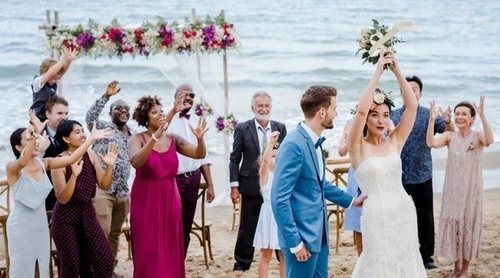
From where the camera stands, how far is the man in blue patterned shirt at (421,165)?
326 inches

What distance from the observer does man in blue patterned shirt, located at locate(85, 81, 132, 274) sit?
7859mm

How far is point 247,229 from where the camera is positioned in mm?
8500

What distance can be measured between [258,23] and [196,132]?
100 feet

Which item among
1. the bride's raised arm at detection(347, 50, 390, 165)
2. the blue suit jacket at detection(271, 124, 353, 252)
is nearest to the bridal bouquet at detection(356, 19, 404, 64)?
the bride's raised arm at detection(347, 50, 390, 165)

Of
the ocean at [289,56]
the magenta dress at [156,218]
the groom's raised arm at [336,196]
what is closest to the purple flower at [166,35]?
the magenta dress at [156,218]

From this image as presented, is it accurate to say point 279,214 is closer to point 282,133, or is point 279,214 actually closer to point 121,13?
point 282,133

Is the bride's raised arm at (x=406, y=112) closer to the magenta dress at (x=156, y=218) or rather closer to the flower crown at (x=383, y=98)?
the flower crown at (x=383, y=98)

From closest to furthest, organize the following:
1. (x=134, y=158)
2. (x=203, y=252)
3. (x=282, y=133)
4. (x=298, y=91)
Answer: (x=134, y=158) → (x=282, y=133) → (x=203, y=252) → (x=298, y=91)

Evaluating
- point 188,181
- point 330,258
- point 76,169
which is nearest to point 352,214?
point 330,258

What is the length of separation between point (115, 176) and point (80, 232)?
961 millimetres

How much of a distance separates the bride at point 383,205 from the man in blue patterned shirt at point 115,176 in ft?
8.83

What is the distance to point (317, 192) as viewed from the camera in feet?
19.1

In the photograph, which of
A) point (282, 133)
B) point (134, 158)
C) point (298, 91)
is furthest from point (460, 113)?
point (298, 91)

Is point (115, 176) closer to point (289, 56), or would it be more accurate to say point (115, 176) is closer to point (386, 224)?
point (386, 224)
